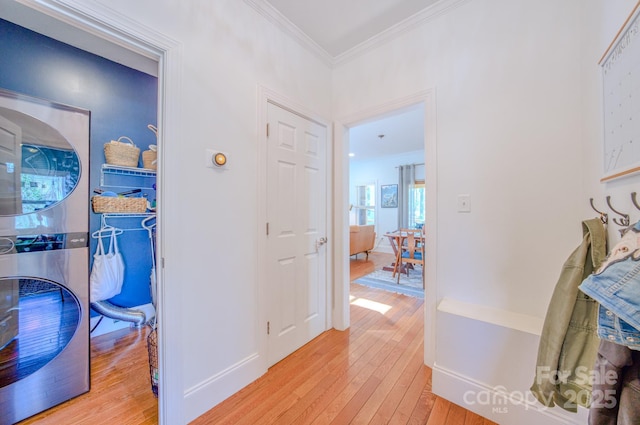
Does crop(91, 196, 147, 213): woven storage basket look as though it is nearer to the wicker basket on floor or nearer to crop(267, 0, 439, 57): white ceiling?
the wicker basket on floor

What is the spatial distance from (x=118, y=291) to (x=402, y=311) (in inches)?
116

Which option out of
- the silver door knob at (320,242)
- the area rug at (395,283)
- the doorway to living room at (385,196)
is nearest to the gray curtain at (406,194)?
the doorway to living room at (385,196)

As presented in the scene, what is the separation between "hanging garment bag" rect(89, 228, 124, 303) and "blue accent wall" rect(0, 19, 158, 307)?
0.34ft

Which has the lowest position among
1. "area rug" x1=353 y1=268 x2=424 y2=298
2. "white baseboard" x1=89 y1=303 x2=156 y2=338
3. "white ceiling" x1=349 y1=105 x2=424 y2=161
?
"area rug" x1=353 y1=268 x2=424 y2=298

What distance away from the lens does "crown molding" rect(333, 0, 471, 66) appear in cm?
169

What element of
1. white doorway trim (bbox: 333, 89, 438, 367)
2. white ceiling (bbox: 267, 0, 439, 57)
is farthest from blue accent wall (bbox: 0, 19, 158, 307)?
white doorway trim (bbox: 333, 89, 438, 367)

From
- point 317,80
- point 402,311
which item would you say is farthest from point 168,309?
point 402,311

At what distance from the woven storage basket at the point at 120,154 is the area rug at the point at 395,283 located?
3.32 metres

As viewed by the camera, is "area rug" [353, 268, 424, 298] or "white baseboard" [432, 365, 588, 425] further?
"area rug" [353, 268, 424, 298]

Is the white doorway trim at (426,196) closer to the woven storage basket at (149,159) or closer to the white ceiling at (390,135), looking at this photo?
the white ceiling at (390,135)

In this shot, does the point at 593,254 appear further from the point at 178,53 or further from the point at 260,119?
the point at 178,53

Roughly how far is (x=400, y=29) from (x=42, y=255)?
300 cm

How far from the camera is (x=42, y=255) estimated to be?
1424mm

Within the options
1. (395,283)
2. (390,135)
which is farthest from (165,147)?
(390,135)
